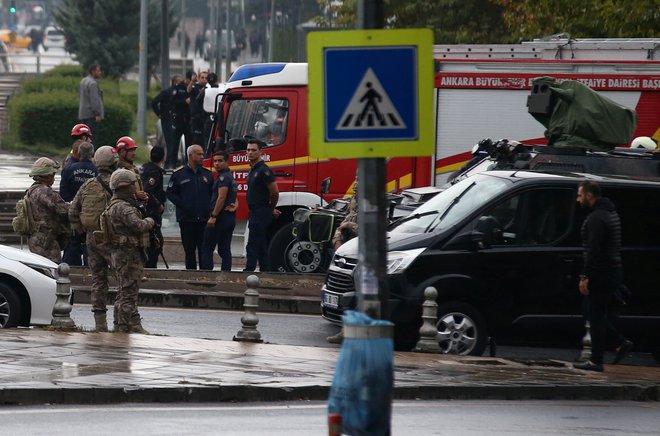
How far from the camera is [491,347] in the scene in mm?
14297

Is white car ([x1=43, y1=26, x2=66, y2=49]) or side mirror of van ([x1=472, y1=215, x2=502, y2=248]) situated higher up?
white car ([x1=43, y1=26, x2=66, y2=49])

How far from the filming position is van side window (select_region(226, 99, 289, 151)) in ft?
68.0

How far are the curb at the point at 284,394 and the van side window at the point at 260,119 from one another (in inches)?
358

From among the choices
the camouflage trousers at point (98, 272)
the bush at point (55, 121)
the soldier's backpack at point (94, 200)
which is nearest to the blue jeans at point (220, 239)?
the soldier's backpack at point (94, 200)

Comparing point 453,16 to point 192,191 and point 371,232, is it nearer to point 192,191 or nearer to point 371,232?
point 192,191

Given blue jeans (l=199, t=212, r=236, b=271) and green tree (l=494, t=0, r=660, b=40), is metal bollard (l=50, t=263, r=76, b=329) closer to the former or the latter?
blue jeans (l=199, t=212, r=236, b=271)

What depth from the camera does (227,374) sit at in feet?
A: 38.7

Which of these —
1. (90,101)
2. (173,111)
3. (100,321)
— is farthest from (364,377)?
(90,101)

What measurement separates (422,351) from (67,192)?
22.6ft

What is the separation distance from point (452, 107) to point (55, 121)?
19.6 m

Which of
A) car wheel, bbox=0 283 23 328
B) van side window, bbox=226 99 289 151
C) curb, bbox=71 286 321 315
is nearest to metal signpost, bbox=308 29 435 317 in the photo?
car wheel, bbox=0 283 23 328

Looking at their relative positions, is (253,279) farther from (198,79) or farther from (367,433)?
(198,79)

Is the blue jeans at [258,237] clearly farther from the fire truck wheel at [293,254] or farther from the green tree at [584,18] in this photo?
the green tree at [584,18]

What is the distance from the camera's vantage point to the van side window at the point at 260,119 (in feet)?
68.0
